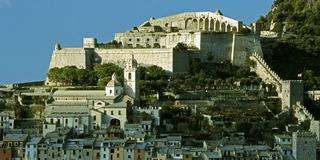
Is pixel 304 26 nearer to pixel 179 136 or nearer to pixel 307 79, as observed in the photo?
pixel 307 79

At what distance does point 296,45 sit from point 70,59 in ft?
54.3

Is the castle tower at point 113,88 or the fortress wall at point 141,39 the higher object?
the fortress wall at point 141,39

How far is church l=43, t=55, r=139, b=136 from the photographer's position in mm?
82375

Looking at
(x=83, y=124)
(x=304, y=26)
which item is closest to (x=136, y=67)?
(x=83, y=124)

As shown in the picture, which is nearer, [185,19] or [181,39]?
[181,39]

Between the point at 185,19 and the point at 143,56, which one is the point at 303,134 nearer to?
the point at 143,56

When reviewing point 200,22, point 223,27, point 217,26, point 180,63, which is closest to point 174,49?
point 180,63

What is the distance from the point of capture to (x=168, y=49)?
9356 centimetres

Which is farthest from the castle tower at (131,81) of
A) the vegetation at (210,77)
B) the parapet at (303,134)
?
the parapet at (303,134)

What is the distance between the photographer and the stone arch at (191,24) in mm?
101562

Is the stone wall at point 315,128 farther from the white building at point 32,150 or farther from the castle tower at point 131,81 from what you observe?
the white building at point 32,150

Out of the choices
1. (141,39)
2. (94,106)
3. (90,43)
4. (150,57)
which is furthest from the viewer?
(141,39)

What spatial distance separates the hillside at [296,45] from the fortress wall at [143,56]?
8757 mm

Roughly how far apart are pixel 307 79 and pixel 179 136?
17.6 m
